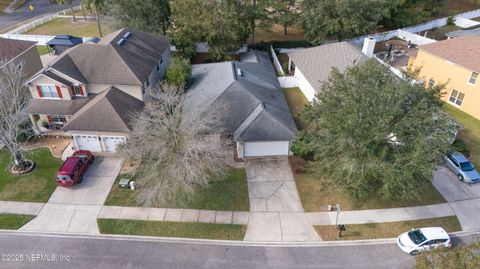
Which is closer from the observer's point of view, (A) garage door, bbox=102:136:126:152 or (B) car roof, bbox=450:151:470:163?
(B) car roof, bbox=450:151:470:163

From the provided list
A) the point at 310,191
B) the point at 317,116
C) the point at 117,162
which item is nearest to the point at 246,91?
the point at 317,116

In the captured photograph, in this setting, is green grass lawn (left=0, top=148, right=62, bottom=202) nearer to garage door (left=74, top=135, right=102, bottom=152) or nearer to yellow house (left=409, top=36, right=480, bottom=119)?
garage door (left=74, top=135, right=102, bottom=152)

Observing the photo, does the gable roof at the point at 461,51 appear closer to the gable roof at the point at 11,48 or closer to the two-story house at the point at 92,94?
the two-story house at the point at 92,94

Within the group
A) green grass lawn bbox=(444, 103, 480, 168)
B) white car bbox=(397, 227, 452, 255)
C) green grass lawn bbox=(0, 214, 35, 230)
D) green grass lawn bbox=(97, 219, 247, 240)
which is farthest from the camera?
green grass lawn bbox=(444, 103, 480, 168)

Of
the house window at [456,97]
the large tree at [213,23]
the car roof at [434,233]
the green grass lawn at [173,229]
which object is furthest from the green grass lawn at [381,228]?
the large tree at [213,23]

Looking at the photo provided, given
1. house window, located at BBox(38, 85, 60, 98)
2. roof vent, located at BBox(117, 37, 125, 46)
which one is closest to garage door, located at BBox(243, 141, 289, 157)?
roof vent, located at BBox(117, 37, 125, 46)

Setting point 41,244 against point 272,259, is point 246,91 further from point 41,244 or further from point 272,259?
point 41,244

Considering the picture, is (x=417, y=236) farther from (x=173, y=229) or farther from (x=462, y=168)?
(x=173, y=229)

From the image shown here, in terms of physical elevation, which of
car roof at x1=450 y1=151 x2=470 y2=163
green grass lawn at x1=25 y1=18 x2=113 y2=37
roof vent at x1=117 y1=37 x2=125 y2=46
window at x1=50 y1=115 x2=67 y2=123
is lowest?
car roof at x1=450 y1=151 x2=470 y2=163
